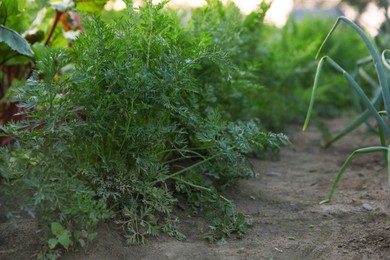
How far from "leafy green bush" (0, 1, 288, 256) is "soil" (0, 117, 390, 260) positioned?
0.07 metres

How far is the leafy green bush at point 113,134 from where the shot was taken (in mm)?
1794

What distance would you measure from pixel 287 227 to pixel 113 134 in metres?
0.86

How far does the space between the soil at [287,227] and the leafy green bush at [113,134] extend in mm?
72

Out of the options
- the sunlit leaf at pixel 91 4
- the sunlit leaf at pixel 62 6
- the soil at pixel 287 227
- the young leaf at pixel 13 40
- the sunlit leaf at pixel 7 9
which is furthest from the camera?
the sunlit leaf at pixel 91 4

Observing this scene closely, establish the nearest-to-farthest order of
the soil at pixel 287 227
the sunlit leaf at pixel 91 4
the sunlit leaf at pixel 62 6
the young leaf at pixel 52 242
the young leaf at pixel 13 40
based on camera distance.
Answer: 1. the young leaf at pixel 52 242
2. the soil at pixel 287 227
3. the young leaf at pixel 13 40
4. the sunlit leaf at pixel 62 6
5. the sunlit leaf at pixel 91 4

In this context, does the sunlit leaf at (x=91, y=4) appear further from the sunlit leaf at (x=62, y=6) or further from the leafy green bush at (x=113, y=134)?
the leafy green bush at (x=113, y=134)

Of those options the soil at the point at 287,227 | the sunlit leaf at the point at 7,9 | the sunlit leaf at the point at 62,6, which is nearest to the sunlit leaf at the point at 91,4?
the sunlit leaf at the point at 62,6

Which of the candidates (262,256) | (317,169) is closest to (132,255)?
(262,256)

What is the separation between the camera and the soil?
75.4 inches

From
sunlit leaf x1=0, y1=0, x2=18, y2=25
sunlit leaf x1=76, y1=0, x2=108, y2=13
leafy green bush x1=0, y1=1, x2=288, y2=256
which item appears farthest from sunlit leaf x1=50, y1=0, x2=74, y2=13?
leafy green bush x1=0, y1=1, x2=288, y2=256

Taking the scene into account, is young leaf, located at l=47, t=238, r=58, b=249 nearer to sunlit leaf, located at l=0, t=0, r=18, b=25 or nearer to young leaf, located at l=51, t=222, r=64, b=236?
young leaf, located at l=51, t=222, r=64, b=236

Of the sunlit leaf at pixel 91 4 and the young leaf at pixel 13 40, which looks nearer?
the young leaf at pixel 13 40

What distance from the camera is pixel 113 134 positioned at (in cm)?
199

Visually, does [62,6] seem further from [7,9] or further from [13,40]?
[13,40]
